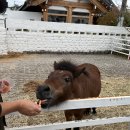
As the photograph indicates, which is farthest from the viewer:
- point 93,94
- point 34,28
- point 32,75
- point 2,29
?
point 34,28

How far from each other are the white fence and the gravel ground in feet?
2.50

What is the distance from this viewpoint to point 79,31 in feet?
52.8

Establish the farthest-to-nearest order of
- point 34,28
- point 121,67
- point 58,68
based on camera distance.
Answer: point 34,28 → point 121,67 → point 58,68

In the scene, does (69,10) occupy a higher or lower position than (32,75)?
higher

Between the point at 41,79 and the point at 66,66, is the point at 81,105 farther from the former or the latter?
the point at 41,79

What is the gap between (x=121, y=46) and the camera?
16250mm

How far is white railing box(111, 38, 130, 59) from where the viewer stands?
15734 millimetres

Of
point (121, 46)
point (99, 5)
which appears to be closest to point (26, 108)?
point (121, 46)

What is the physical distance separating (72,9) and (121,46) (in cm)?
590

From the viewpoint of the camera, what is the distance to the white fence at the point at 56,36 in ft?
46.5

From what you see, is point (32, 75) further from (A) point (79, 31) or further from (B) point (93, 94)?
(A) point (79, 31)

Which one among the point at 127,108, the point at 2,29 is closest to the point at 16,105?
the point at 127,108

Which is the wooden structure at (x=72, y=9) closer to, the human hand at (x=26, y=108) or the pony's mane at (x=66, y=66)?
the pony's mane at (x=66, y=66)

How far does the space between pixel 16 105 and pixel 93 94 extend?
133 inches
